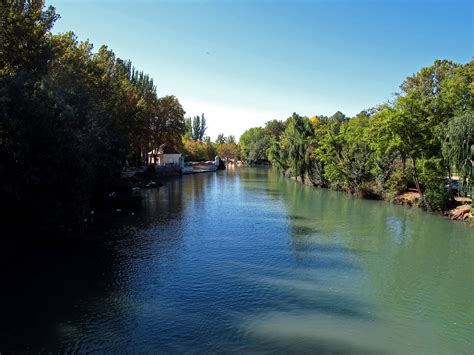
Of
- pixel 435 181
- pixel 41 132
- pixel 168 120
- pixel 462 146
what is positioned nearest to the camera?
pixel 41 132

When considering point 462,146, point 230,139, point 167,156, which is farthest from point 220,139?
point 462,146

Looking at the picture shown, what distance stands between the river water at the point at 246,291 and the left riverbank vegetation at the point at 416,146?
691 centimetres

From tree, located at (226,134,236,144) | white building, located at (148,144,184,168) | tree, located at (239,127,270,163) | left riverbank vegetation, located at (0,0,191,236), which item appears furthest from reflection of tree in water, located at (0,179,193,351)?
tree, located at (226,134,236,144)

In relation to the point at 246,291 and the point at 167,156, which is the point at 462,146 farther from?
the point at 167,156

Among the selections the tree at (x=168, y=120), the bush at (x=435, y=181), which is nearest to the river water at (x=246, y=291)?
the bush at (x=435, y=181)

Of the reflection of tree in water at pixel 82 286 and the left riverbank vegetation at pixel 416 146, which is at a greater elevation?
the left riverbank vegetation at pixel 416 146

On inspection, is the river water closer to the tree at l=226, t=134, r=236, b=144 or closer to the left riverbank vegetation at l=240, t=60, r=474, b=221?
the left riverbank vegetation at l=240, t=60, r=474, b=221

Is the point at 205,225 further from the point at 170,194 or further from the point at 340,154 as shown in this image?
the point at 340,154

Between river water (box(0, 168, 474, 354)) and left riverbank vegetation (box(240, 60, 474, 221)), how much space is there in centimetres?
691

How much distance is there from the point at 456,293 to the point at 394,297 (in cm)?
290

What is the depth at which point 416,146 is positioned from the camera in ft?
122

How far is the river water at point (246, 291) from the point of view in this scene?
39.6 feet

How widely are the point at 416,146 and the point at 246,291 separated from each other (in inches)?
1117

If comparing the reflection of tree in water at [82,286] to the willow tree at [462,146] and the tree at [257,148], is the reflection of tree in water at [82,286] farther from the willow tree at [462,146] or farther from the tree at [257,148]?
the tree at [257,148]
